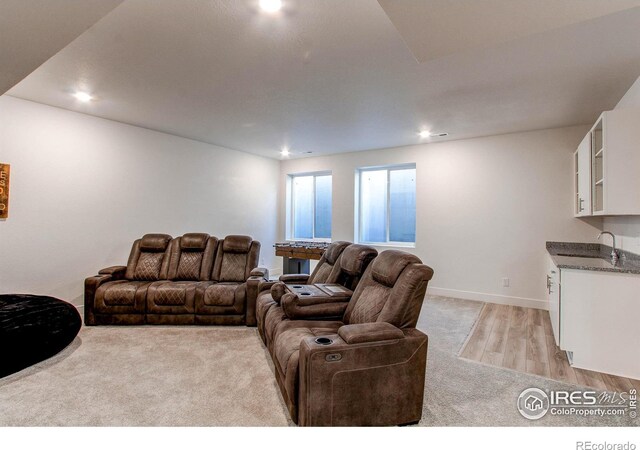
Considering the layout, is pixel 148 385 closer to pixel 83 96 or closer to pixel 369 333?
pixel 369 333

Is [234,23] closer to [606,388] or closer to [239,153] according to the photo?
[606,388]

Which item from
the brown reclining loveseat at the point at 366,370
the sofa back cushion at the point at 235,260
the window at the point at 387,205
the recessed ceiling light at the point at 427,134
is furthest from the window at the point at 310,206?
the brown reclining loveseat at the point at 366,370

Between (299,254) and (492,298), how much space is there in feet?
10.6

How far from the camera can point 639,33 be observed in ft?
7.18

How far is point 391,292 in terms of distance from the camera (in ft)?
7.34

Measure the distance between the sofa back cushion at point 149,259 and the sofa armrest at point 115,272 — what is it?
0.06 meters

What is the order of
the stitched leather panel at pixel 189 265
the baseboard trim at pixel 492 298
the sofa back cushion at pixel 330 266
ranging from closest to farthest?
the sofa back cushion at pixel 330 266
the stitched leather panel at pixel 189 265
the baseboard trim at pixel 492 298

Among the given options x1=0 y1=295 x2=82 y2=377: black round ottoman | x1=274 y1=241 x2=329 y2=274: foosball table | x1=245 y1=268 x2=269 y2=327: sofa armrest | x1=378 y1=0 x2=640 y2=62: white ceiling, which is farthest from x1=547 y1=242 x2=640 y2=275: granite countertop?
x1=0 y1=295 x2=82 y2=377: black round ottoman

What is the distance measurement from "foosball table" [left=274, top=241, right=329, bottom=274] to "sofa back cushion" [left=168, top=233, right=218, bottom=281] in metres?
1.56

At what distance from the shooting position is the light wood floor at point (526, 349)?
2547 millimetres

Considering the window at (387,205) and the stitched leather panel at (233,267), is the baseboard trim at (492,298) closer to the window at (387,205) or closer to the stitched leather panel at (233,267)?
the window at (387,205)

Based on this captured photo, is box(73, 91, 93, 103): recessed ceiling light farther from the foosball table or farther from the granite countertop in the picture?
the granite countertop

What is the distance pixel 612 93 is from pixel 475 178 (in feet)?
6.56

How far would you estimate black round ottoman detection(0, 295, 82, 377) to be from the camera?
249 cm
